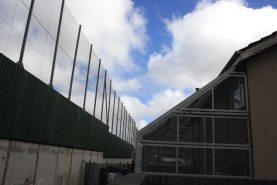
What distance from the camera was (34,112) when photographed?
12281 mm

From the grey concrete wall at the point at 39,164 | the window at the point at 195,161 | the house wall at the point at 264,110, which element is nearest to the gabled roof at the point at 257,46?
the house wall at the point at 264,110

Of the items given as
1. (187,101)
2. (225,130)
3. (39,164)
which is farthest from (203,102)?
(39,164)

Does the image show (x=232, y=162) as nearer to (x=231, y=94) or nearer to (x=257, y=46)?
(x=231, y=94)

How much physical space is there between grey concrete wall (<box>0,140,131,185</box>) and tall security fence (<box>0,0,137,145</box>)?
2.58 metres

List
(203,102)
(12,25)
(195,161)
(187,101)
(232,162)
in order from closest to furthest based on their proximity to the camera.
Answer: (12,25) → (195,161) → (232,162) → (187,101) → (203,102)

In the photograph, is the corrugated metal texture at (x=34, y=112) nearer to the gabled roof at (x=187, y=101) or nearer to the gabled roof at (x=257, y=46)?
the gabled roof at (x=187, y=101)

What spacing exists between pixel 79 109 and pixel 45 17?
24.8ft

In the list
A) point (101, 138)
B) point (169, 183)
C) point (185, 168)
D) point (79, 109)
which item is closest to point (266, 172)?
point (185, 168)

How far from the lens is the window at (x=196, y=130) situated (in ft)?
42.7

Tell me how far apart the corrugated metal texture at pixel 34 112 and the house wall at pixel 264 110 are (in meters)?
7.88

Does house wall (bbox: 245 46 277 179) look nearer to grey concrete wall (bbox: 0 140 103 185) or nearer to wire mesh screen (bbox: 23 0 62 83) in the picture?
wire mesh screen (bbox: 23 0 62 83)

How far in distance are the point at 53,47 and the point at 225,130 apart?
293 inches

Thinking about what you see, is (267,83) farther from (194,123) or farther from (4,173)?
(4,173)

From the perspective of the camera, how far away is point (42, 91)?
12.9m
